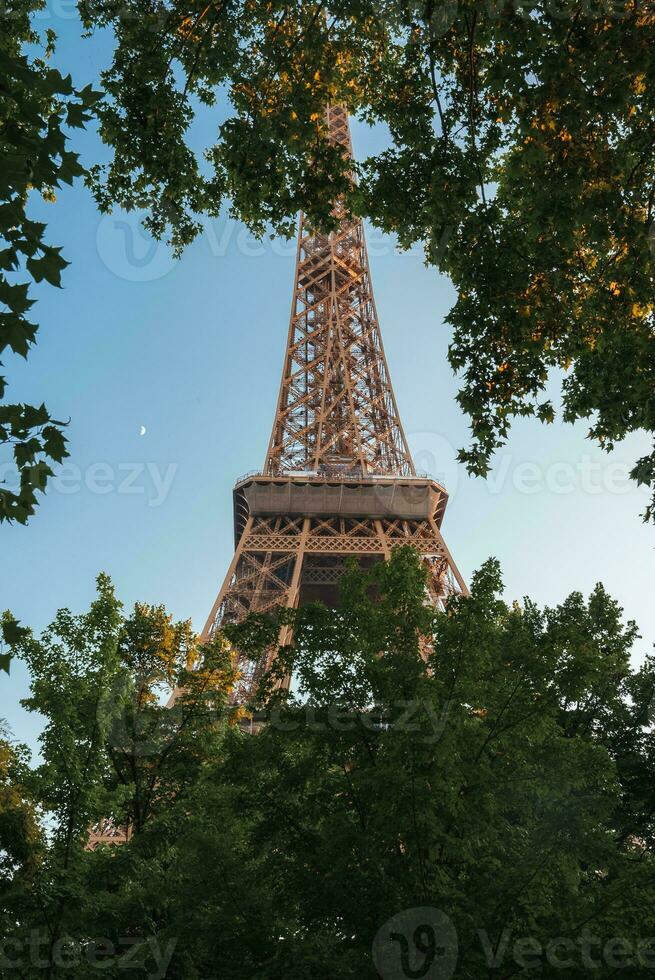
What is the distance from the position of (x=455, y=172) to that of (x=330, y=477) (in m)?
33.5

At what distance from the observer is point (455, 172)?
374 inches

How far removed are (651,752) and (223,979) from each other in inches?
455

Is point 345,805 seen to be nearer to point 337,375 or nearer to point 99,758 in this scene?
point 99,758

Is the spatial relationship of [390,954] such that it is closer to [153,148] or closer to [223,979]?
[223,979]

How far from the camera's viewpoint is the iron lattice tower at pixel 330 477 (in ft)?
123

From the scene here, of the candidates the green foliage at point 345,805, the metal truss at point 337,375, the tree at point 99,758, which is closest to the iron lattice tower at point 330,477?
the metal truss at point 337,375

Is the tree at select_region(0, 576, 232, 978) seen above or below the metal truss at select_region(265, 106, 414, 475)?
below

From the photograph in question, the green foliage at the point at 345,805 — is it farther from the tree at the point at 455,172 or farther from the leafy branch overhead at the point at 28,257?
the leafy branch overhead at the point at 28,257

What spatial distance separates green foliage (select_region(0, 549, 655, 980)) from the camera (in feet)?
29.2

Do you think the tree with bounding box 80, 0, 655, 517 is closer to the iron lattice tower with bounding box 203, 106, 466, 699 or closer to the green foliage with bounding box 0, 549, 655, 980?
the green foliage with bounding box 0, 549, 655, 980

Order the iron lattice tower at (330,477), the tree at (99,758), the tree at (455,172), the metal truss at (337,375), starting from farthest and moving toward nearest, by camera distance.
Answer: the metal truss at (337,375)
the iron lattice tower at (330,477)
the tree at (99,758)
the tree at (455,172)

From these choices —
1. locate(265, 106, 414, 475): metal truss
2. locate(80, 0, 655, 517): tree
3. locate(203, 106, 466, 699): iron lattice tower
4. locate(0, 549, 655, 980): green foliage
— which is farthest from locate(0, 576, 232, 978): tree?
locate(265, 106, 414, 475): metal truss

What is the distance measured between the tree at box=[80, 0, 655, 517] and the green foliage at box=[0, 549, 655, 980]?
3031 millimetres

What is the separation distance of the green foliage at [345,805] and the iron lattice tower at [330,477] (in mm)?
18419
